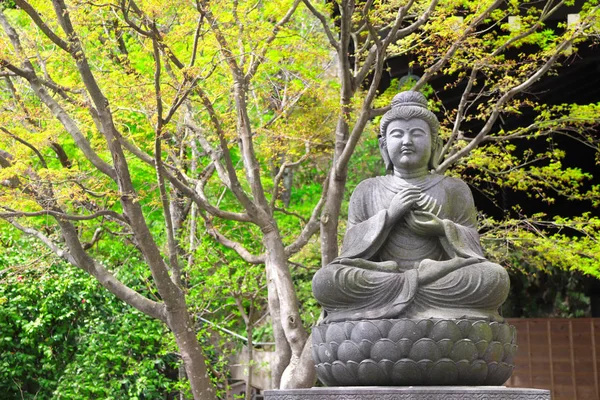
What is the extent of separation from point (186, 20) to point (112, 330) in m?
4.51

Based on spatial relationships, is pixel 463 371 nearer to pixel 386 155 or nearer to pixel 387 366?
pixel 387 366

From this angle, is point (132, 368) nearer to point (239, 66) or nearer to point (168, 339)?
point (168, 339)

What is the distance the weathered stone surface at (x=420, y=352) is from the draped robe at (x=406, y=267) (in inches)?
4.4

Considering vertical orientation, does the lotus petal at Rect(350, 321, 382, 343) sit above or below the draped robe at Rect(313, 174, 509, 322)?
below

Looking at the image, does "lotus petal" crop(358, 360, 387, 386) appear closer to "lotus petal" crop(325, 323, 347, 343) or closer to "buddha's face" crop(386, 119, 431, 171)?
"lotus petal" crop(325, 323, 347, 343)

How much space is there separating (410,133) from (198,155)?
6.67 meters

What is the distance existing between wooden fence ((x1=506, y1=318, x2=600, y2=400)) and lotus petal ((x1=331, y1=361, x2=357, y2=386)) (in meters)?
7.56

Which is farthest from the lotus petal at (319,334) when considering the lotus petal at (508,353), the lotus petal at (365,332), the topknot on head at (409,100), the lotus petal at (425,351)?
the topknot on head at (409,100)

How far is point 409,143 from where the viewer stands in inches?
250

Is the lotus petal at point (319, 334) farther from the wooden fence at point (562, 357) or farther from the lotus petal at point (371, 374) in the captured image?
the wooden fence at point (562, 357)

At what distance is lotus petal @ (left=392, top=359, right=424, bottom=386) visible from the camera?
17.9 ft

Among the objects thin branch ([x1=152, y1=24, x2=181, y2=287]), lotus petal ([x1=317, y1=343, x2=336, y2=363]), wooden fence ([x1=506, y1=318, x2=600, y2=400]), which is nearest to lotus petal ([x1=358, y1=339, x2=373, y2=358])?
lotus petal ([x1=317, y1=343, x2=336, y2=363])

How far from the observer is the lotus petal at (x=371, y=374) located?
5.52m

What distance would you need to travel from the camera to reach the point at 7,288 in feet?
39.0
